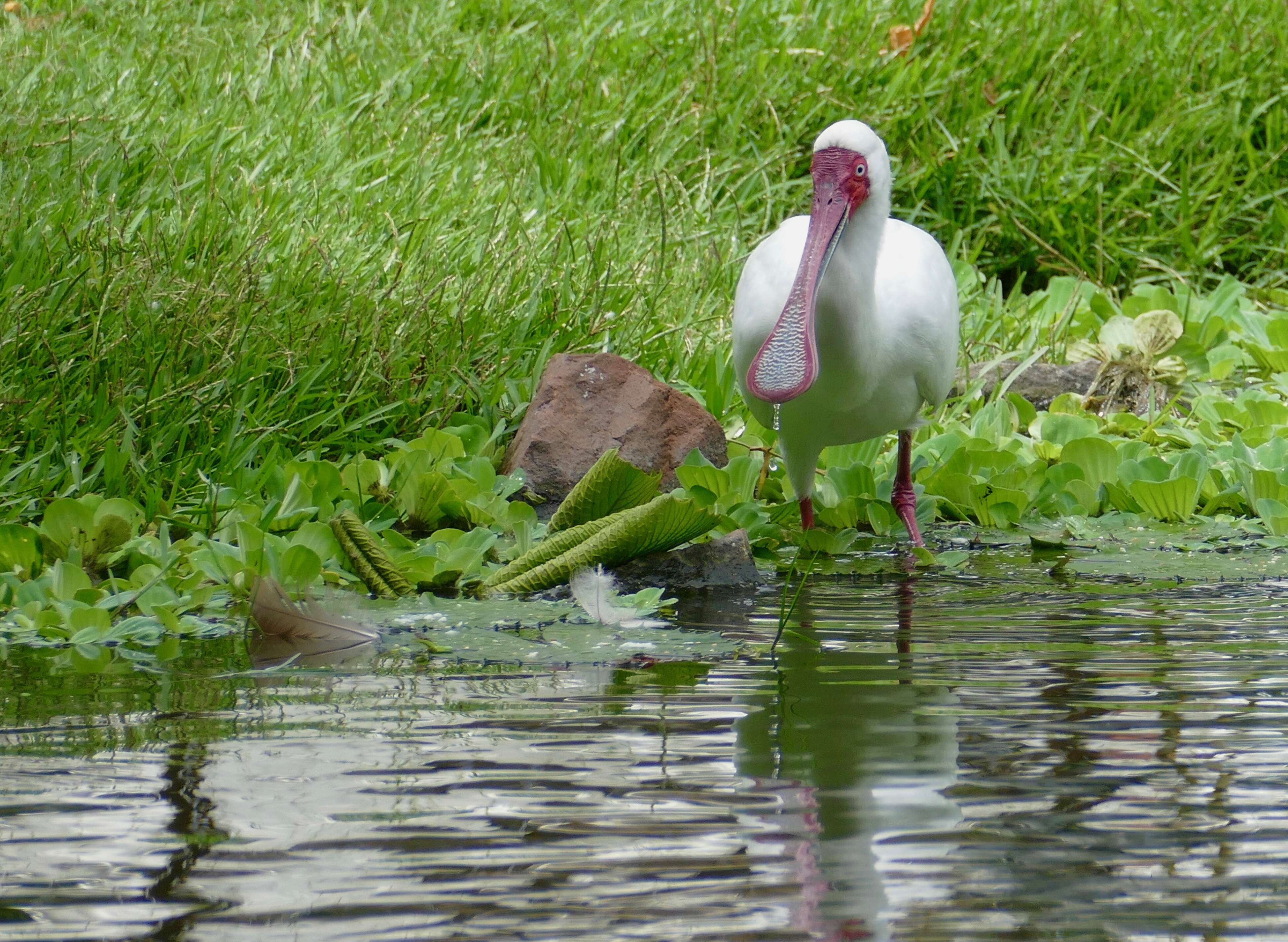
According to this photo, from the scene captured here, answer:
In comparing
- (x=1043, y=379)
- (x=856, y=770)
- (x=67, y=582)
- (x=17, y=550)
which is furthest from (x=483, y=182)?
(x=856, y=770)

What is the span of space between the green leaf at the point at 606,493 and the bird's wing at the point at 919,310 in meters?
0.78

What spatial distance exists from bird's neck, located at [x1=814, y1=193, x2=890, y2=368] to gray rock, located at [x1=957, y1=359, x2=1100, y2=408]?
70.1 inches

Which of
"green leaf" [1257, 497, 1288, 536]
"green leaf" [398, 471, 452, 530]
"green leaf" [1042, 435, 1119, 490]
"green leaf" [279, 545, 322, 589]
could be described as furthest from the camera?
"green leaf" [1042, 435, 1119, 490]

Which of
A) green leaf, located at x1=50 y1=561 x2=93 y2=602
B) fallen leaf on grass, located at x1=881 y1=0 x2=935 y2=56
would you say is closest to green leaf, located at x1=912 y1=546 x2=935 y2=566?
green leaf, located at x1=50 y1=561 x2=93 y2=602

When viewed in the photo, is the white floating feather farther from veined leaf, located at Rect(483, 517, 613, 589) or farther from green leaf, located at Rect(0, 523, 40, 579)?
green leaf, located at Rect(0, 523, 40, 579)

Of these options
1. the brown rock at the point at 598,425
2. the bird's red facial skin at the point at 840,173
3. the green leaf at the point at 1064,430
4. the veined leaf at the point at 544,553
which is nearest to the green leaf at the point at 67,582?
the veined leaf at the point at 544,553

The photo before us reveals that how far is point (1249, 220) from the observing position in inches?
268

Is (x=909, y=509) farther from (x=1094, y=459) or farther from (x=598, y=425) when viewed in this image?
(x=598, y=425)

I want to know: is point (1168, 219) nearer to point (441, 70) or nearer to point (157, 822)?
point (441, 70)

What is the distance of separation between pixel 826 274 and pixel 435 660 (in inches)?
56.9

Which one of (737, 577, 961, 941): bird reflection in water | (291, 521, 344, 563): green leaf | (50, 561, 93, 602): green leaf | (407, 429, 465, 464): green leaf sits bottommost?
(737, 577, 961, 941): bird reflection in water

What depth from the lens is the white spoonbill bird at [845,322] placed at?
11.7 ft

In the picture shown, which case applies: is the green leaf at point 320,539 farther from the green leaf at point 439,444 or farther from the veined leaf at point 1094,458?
the veined leaf at point 1094,458

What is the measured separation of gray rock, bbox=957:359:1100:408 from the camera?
5.57 metres
